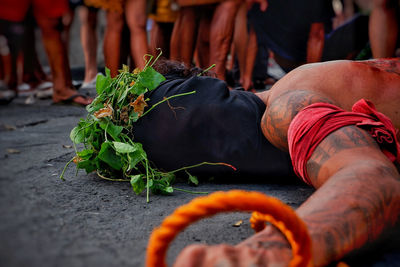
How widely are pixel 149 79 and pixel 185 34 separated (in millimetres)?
2341

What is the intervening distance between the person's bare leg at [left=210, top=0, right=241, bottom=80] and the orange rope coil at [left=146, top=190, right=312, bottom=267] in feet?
9.00

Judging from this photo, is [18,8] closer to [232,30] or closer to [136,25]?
[136,25]

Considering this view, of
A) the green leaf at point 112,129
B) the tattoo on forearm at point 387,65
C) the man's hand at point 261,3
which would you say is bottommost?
the green leaf at point 112,129

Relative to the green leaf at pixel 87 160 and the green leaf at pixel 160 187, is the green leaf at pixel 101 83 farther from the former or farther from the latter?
the green leaf at pixel 160 187

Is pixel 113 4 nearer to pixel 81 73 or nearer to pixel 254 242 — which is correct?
pixel 81 73

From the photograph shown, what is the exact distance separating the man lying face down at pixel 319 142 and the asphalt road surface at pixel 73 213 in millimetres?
89

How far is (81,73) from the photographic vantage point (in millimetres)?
5215

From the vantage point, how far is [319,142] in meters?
0.99

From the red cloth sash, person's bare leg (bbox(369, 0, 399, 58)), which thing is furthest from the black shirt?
person's bare leg (bbox(369, 0, 399, 58))

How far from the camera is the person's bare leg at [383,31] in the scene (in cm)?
251

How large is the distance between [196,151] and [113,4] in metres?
2.12

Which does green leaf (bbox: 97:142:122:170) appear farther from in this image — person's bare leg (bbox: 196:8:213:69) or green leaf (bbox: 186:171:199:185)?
person's bare leg (bbox: 196:8:213:69)

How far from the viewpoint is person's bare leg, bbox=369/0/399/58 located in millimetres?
2510

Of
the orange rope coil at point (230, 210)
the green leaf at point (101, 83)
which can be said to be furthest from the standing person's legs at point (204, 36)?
the orange rope coil at point (230, 210)
